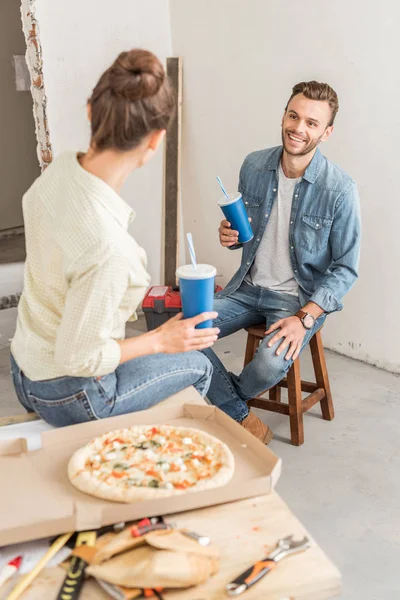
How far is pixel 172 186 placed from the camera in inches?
177

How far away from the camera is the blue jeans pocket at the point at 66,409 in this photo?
1720mm

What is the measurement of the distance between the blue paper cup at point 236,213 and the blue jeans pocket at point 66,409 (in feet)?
3.10

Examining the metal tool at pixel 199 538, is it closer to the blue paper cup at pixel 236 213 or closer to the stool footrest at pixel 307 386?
the blue paper cup at pixel 236 213

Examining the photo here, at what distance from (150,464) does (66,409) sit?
1.12 ft

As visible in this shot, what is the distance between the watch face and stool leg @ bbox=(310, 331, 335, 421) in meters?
0.22

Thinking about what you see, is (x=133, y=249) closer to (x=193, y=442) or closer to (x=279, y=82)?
(x=193, y=442)

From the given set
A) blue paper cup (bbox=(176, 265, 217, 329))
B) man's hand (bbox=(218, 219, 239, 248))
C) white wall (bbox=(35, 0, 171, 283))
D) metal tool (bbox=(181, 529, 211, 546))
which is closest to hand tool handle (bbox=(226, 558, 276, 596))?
metal tool (bbox=(181, 529, 211, 546))

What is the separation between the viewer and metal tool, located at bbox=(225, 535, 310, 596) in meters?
1.16

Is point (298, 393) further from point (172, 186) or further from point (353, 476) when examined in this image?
point (172, 186)

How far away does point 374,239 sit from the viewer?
335cm

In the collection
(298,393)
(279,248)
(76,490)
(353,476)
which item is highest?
(279,248)

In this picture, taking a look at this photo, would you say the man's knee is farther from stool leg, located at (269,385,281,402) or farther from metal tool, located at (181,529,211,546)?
metal tool, located at (181,529,211,546)

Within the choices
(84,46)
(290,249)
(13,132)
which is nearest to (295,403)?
(290,249)

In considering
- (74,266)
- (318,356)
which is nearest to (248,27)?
(318,356)
